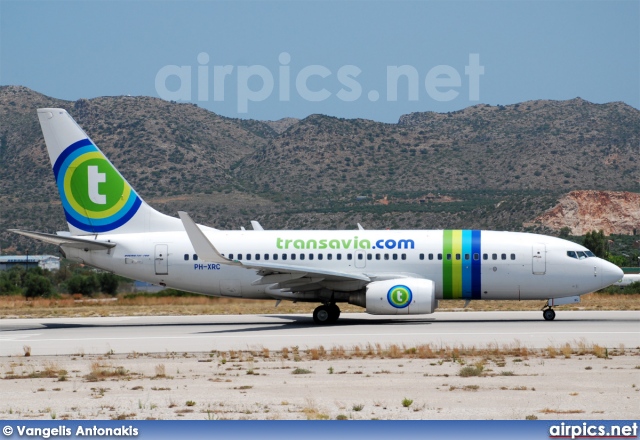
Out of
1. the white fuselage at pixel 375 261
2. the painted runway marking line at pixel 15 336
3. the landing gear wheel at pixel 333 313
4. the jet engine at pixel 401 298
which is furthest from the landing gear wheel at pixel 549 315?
the painted runway marking line at pixel 15 336

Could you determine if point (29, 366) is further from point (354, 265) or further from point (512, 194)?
point (512, 194)

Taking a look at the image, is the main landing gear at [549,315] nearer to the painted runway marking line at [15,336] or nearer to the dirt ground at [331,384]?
the dirt ground at [331,384]

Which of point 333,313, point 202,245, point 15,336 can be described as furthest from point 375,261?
point 15,336

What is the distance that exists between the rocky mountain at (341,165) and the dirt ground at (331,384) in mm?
76052

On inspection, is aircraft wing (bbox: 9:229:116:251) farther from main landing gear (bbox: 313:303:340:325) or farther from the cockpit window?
the cockpit window

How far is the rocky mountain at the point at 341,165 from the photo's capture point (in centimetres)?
10775

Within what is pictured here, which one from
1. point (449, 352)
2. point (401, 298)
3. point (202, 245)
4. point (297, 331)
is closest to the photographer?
point (449, 352)

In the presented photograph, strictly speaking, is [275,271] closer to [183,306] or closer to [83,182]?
[83,182]

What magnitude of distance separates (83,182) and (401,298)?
42.4 feet

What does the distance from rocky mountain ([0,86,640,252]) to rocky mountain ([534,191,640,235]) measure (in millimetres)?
2343

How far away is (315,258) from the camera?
3484cm

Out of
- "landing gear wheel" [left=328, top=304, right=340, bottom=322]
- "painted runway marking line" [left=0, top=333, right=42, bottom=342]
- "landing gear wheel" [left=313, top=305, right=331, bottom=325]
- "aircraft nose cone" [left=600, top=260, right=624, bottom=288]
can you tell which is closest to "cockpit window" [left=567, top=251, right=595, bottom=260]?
"aircraft nose cone" [left=600, top=260, right=624, bottom=288]

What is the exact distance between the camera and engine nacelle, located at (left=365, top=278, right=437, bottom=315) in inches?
1259

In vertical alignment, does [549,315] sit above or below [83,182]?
below
